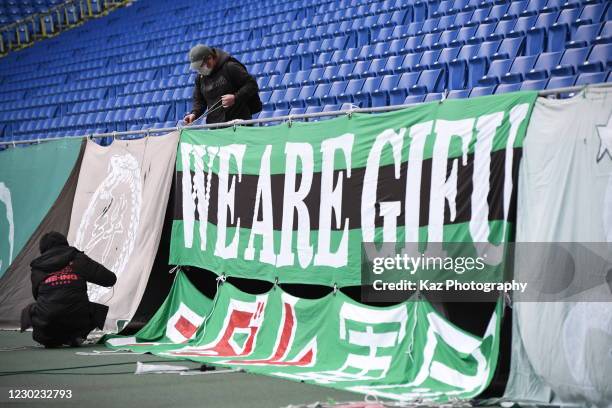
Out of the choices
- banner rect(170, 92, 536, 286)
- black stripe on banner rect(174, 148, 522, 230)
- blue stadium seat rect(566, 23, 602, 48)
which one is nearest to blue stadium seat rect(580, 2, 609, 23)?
blue stadium seat rect(566, 23, 602, 48)

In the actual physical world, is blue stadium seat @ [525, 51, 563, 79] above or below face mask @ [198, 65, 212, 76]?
above

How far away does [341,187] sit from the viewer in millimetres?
6117

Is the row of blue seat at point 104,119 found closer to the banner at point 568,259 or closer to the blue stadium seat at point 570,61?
the blue stadium seat at point 570,61

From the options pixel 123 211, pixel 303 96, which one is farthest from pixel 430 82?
pixel 123 211

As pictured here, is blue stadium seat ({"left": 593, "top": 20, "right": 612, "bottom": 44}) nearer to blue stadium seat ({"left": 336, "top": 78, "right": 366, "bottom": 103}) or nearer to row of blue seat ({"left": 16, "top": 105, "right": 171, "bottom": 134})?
blue stadium seat ({"left": 336, "top": 78, "right": 366, "bottom": 103})

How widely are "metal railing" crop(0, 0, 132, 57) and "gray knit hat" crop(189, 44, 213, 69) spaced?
17.9 meters

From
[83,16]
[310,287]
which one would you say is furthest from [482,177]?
[83,16]

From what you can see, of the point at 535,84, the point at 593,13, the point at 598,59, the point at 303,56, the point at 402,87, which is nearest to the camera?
the point at 598,59

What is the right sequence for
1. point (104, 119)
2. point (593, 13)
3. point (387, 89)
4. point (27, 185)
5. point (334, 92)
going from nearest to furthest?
point (27, 185)
point (593, 13)
point (387, 89)
point (334, 92)
point (104, 119)

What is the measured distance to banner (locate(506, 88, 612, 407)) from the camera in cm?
442

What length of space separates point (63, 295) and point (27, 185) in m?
2.82

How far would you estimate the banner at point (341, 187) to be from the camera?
201 inches

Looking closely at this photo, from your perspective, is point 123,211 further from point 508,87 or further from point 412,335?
point 508,87

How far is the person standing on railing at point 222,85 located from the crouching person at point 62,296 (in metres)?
1.60
